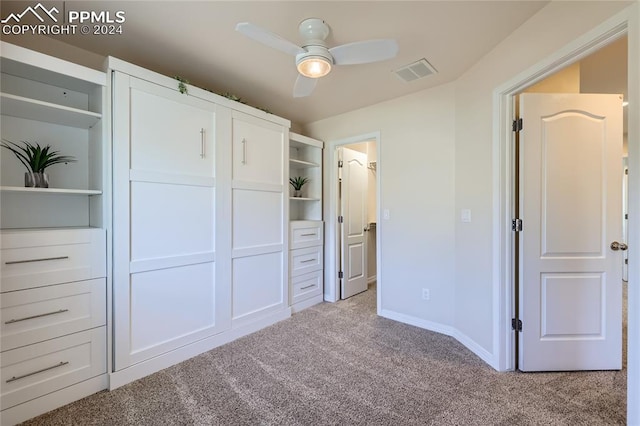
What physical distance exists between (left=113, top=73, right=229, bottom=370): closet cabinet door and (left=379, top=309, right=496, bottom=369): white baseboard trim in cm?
185

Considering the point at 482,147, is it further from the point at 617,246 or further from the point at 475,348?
the point at 475,348

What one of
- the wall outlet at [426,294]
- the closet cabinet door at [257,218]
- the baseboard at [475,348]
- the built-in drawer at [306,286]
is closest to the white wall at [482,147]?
the baseboard at [475,348]

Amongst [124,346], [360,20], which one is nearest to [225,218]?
[124,346]

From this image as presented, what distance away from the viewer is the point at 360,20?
69.8 inches

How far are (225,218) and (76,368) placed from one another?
140 centimetres

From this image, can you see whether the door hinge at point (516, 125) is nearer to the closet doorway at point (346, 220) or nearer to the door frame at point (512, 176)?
the door frame at point (512, 176)

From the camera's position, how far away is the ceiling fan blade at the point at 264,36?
1422 mm

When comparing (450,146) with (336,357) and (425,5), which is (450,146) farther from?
(336,357)

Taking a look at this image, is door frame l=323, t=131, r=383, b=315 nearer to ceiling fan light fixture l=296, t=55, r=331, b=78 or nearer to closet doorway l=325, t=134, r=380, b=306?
closet doorway l=325, t=134, r=380, b=306

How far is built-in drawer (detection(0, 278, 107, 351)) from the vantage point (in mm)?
1527

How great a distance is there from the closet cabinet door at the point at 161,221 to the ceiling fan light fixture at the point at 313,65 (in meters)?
1.02

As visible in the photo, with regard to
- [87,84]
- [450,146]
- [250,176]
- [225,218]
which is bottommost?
[225,218]

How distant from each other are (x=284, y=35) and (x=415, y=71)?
4.00ft

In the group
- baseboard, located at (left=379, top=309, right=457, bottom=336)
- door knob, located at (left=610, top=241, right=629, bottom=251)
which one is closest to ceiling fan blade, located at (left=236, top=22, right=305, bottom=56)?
door knob, located at (left=610, top=241, right=629, bottom=251)
